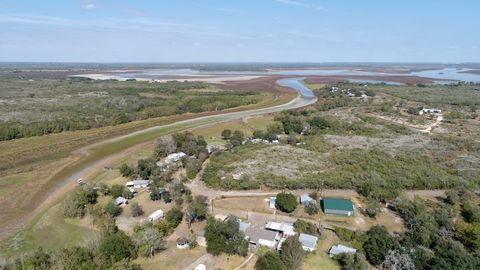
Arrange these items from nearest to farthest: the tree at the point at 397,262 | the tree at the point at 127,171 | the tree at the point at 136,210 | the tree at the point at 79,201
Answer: the tree at the point at 397,262, the tree at the point at 136,210, the tree at the point at 79,201, the tree at the point at 127,171

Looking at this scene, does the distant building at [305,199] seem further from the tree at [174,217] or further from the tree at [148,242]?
the tree at [148,242]

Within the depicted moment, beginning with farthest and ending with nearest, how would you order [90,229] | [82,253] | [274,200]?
[274,200] < [90,229] < [82,253]

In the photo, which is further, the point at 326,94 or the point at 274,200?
the point at 326,94

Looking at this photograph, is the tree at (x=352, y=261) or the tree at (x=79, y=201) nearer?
the tree at (x=352, y=261)

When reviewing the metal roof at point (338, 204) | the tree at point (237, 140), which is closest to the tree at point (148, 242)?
the metal roof at point (338, 204)

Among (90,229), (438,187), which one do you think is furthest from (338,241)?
(90,229)

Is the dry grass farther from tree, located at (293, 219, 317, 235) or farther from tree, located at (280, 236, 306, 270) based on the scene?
tree, located at (280, 236, 306, 270)

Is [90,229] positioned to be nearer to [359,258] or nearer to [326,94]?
[359,258]
